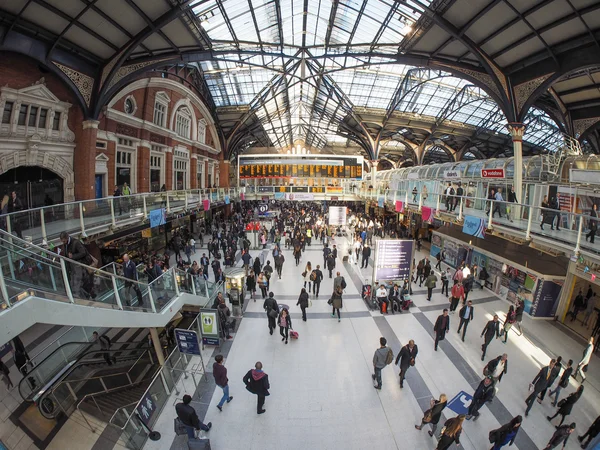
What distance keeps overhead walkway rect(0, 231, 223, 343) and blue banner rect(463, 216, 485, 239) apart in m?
10.2

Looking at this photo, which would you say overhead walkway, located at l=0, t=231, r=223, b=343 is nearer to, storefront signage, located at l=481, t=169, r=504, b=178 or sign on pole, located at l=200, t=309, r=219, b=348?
sign on pole, located at l=200, t=309, r=219, b=348

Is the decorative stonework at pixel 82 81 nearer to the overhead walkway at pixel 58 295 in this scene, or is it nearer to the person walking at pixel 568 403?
the overhead walkway at pixel 58 295

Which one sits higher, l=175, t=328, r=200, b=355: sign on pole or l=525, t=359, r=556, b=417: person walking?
l=175, t=328, r=200, b=355: sign on pole

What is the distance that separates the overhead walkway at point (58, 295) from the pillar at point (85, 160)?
896 cm

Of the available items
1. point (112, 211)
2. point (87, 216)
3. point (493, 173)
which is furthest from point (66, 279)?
point (493, 173)

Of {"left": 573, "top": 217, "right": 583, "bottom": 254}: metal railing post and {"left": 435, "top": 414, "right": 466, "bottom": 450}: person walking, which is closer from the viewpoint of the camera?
{"left": 435, "top": 414, "right": 466, "bottom": 450}: person walking

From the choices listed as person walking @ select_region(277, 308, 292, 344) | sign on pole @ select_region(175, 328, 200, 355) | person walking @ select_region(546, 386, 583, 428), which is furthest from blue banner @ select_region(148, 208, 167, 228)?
person walking @ select_region(546, 386, 583, 428)

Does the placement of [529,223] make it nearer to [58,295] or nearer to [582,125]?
[58,295]

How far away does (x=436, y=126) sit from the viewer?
33125 mm

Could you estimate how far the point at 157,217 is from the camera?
41.0ft

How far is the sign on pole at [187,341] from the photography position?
6492mm

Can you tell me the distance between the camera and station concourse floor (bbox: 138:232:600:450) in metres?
5.69

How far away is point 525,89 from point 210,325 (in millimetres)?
16366

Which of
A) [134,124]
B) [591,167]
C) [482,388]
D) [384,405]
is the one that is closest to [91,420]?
[384,405]
